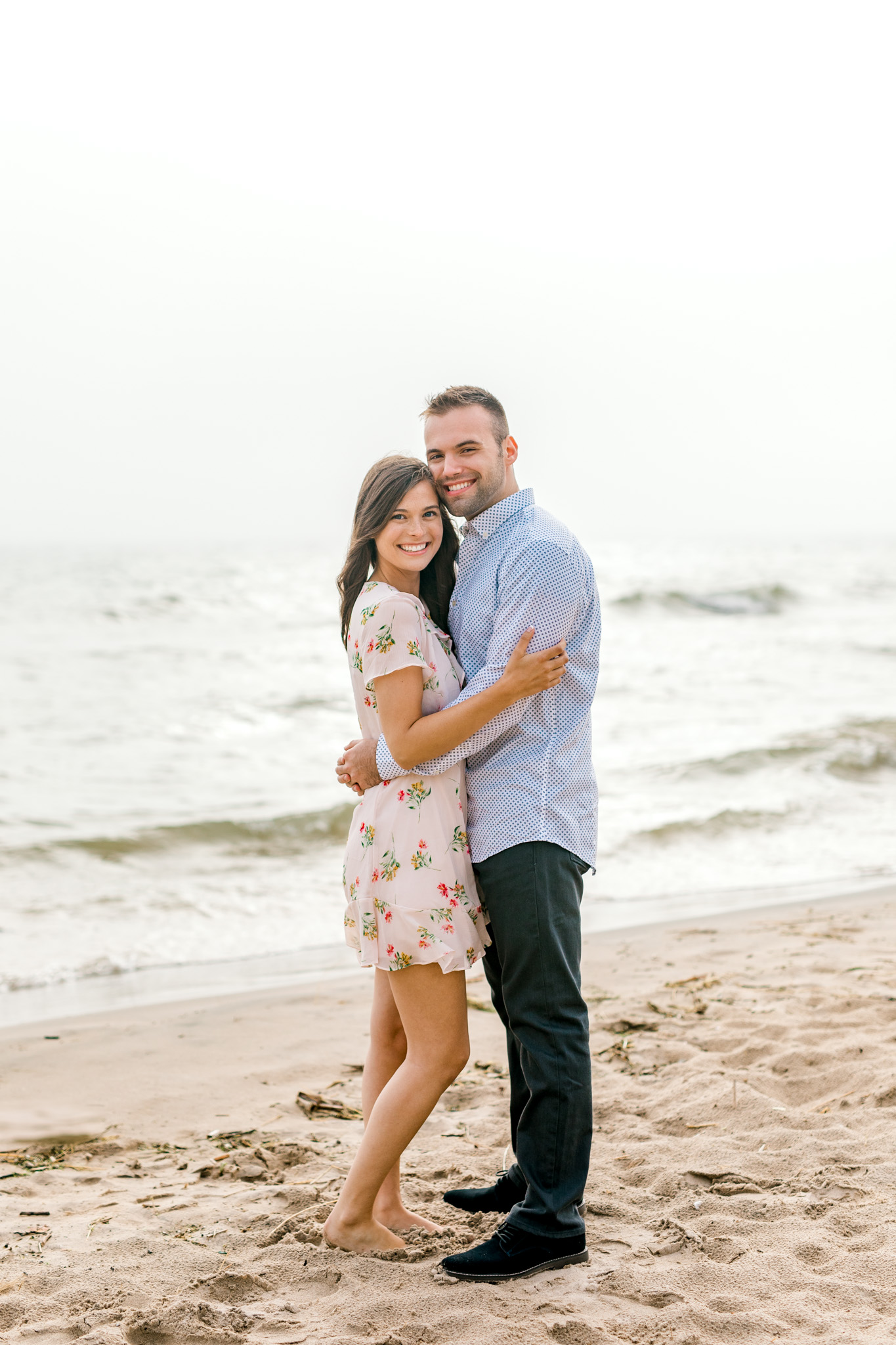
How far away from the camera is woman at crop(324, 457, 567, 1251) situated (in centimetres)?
272

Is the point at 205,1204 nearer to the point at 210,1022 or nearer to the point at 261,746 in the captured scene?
the point at 210,1022

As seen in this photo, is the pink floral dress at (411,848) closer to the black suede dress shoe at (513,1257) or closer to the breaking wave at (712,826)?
the black suede dress shoe at (513,1257)

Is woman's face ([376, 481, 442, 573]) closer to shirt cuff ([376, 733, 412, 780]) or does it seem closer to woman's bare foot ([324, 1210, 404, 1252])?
shirt cuff ([376, 733, 412, 780])

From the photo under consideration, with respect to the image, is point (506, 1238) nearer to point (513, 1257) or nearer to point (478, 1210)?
point (513, 1257)

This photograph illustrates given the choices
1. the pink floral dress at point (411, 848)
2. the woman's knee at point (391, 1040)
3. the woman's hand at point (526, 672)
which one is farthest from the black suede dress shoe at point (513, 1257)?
the woman's hand at point (526, 672)

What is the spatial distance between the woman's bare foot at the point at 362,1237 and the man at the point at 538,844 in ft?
0.69

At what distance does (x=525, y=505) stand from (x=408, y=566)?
343 millimetres

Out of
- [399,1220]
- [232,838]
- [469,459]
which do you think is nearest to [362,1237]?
[399,1220]

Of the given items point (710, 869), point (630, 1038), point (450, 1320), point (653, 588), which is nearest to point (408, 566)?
point (450, 1320)

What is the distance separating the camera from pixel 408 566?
2914mm

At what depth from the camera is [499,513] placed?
9.42 feet

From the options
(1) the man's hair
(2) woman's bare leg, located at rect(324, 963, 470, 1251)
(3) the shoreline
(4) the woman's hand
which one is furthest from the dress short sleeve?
(3) the shoreline

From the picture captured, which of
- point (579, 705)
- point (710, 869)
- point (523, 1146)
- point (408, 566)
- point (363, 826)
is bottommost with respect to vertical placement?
point (710, 869)

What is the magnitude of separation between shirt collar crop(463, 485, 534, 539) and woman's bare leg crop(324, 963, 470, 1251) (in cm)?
113
